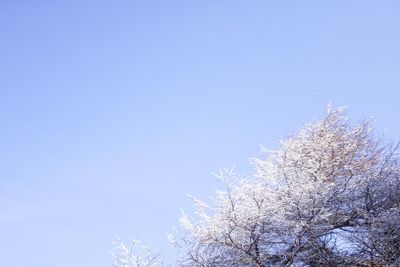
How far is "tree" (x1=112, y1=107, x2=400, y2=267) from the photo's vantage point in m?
13.8

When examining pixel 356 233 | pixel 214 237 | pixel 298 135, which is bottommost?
pixel 356 233

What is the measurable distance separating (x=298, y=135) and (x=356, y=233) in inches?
227

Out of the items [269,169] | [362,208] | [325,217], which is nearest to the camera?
[325,217]

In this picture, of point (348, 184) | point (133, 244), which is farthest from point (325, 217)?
point (133, 244)

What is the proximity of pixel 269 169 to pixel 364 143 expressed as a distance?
15.9ft

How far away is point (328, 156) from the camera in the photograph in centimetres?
1755

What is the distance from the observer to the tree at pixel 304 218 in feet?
45.4

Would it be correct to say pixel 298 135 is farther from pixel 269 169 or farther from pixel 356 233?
pixel 356 233

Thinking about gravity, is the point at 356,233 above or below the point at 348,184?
below

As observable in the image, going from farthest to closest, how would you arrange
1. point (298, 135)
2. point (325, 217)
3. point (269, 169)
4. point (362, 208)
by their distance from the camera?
point (298, 135), point (269, 169), point (362, 208), point (325, 217)

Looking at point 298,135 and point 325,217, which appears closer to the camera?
point 325,217

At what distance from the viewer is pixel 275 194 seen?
51.0 ft

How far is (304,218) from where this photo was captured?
1416 centimetres

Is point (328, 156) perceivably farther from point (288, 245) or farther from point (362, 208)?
point (288, 245)
